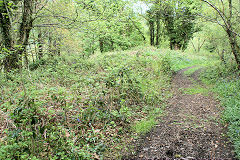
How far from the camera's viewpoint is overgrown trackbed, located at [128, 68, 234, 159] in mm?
3457

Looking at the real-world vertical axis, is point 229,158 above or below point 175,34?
below

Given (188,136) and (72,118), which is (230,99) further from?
(72,118)

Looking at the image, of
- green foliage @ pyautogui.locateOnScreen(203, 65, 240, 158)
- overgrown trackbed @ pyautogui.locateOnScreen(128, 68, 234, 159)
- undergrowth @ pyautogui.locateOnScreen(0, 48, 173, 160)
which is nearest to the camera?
undergrowth @ pyautogui.locateOnScreen(0, 48, 173, 160)

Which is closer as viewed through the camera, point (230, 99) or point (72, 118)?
point (72, 118)

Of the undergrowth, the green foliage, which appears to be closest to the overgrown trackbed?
the green foliage

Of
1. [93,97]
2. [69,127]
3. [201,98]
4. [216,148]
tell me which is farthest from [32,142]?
[201,98]

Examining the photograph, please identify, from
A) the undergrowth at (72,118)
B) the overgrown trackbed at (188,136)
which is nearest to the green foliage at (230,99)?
the overgrown trackbed at (188,136)

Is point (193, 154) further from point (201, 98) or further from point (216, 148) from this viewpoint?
point (201, 98)

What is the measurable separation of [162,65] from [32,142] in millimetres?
10233

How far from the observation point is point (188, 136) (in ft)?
13.3

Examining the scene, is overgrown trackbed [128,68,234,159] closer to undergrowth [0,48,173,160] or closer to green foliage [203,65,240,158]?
green foliage [203,65,240,158]

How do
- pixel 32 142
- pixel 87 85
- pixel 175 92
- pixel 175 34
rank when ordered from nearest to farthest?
pixel 32 142
pixel 87 85
pixel 175 92
pixel 175 34

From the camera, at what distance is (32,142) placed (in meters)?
2.92

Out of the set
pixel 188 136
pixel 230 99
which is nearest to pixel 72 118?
pixel 188 136
